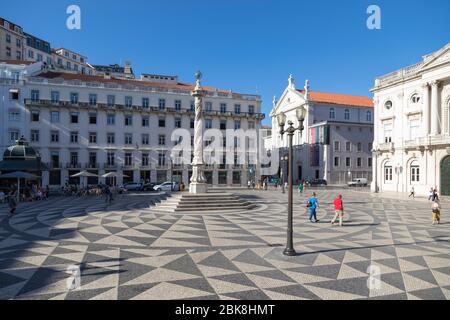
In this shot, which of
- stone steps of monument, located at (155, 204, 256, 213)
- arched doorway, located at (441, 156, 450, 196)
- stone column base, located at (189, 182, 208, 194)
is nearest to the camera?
stone steps of monument, located at (155, 204, 256, 213)

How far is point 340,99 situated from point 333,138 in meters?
12.0

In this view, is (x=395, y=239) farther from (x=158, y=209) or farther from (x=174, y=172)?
(x=174, y=172)

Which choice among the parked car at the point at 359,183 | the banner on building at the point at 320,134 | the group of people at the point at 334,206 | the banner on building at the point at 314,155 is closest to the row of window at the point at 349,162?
the banner on building at the point at 314,155

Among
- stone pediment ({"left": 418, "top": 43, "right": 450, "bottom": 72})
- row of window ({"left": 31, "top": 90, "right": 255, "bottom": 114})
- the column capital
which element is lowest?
the column capital

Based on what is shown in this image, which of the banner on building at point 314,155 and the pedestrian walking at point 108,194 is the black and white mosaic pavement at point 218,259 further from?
the banner on building at point 314,155

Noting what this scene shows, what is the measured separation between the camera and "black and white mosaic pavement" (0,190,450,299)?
21.5 feet

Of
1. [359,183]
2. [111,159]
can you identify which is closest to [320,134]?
[359,183]

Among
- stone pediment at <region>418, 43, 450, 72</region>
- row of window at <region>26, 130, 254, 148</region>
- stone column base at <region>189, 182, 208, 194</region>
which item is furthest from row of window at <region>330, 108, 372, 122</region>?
stone column base at <region>189, 182, 208, 194</region>

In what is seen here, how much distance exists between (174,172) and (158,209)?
29584 millimetres

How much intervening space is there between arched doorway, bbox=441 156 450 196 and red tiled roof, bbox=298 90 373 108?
31.5 m

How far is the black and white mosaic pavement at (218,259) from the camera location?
6.55 metres

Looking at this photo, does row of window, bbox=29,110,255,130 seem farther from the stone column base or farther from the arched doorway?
the stone column base

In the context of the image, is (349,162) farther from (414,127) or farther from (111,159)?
(111,159)

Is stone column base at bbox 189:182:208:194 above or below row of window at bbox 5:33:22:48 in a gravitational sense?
below
